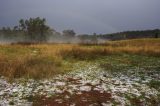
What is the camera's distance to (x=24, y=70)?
15.9m

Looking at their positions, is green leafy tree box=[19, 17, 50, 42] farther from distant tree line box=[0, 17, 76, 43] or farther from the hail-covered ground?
the hail-covered ground

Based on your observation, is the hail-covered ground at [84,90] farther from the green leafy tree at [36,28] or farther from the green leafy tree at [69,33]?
the green leafy tree at [69,33]

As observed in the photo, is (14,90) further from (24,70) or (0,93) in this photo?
(24,70)

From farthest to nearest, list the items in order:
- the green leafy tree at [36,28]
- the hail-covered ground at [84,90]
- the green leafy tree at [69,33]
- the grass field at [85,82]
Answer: the green leafy tree at [69,33] < the green leafy tree at [36,28] < the grass field at [85,82] < the hail-covered ground at [84,90]

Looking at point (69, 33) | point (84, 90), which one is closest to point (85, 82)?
point (84, 90)

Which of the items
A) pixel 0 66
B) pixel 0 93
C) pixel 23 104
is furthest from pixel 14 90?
pixel 0 66

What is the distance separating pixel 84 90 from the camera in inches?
505

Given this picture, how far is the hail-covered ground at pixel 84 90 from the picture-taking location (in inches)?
446

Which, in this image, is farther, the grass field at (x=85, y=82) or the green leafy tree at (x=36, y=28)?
the green leafy tree at (x=36, y=28)

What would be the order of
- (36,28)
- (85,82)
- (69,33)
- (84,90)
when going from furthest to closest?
(69,33), (36,28), (85,82), (84,90)

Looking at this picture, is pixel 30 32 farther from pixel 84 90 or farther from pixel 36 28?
pixel 84 90

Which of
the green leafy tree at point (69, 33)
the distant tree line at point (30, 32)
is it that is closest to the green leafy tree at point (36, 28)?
the distant tree line at point (30, 32)

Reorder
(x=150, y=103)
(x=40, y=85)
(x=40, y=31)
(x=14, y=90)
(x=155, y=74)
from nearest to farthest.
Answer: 1. (x=150, y=103)
2. (x=14, y=90)
3. (x=40, y=85)
4. (x=155, y=74)
5. (x=40, y=31)

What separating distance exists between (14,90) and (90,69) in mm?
6619
